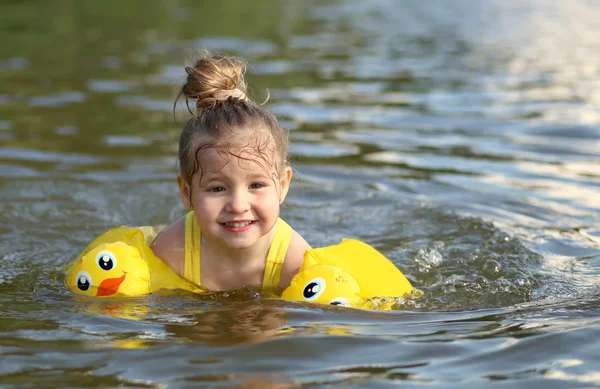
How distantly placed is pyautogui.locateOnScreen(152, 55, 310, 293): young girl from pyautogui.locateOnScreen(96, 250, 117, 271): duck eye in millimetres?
305

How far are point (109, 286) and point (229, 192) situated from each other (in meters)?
0.86

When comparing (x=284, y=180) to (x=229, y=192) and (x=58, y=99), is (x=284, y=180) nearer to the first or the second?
(x=229, y=192)

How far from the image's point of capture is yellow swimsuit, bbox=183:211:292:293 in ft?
16.4

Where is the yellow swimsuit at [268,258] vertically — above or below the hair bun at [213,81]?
below

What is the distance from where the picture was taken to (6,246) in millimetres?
5980

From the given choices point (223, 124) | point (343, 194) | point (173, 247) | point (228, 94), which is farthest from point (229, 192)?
point (343, 194)

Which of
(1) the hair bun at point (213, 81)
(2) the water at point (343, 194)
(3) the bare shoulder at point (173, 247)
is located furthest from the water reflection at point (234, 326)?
(1) the hair bun at point (213, 81)

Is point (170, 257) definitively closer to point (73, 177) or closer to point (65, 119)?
point (73, 177)

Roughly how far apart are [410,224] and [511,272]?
1251 mm

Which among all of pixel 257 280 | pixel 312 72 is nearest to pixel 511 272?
pixel 257 280

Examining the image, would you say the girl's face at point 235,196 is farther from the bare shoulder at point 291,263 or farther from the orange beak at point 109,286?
the orange beak at point 109,286

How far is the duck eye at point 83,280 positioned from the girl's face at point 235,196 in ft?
2.30

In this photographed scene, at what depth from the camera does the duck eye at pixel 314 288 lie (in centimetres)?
464

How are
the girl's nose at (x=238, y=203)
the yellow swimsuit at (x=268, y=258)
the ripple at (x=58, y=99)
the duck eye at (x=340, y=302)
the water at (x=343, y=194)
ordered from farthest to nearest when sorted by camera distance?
the ripple at (x=58, y=99) < the yellow swimsuit at (x=268, y=258) < the duck eye at (x=340, y=302) < the girl's nose at (x=238, y=203) < the water at (x=343, y=194)
